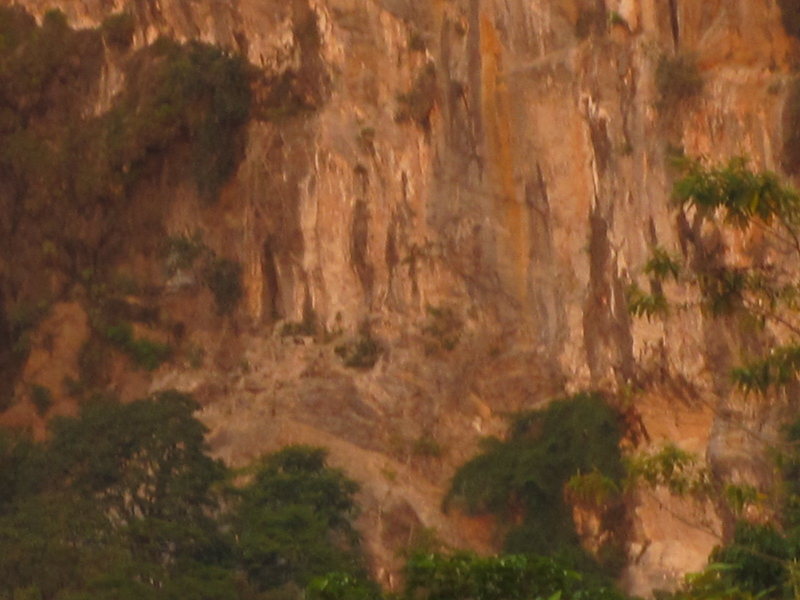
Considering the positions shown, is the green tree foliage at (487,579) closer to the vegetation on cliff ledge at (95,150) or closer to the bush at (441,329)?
the bush at (441,329)

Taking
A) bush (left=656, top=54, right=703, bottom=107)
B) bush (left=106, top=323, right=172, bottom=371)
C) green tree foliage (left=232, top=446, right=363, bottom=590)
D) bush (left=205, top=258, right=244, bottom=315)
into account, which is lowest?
green tree foliage (left=232, top=446, right=363, bottom=590)

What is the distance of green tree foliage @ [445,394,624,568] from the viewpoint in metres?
23.2

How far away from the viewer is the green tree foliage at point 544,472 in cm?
2316

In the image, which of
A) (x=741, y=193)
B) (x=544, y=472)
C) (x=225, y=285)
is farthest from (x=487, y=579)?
(x=225, y=285)

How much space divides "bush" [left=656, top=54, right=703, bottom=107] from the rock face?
69 mm

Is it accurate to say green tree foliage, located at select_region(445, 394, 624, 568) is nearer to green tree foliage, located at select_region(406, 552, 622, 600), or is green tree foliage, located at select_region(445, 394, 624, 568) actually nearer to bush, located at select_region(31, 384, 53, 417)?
bush, located at select_region(31, 384, 53, 417)

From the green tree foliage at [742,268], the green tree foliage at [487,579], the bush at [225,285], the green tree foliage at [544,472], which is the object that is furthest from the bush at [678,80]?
the green tree foliage at [487,579]

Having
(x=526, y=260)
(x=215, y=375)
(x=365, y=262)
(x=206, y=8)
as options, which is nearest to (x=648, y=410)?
(x=526, y=260)

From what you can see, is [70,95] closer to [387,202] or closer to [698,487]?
[387,202]

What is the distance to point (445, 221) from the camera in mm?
26656

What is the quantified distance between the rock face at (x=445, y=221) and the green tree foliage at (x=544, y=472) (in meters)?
0.49

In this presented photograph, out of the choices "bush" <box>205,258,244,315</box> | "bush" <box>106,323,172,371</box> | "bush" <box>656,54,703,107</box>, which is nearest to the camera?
"bush" <box>656,54,703,107</box>

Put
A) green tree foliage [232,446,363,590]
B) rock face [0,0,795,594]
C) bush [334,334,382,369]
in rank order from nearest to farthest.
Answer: green tree foliage [232,446,363,590] < rock face [0,0,795,594] < bush [334,334,382,369]

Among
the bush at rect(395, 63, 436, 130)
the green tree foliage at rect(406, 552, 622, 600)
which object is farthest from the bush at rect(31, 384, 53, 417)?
the green tree foliage at rect(406, 552, 622, 600)
